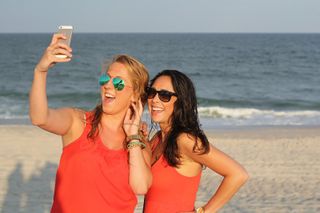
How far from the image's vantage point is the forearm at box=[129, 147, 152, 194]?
288 cm

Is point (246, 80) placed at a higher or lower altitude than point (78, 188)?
higher

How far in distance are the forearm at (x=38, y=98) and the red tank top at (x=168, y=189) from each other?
2.76 feet

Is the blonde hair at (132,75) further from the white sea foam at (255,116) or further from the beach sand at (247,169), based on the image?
the white sea foam at (255,116)

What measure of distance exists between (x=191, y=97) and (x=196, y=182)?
529mm

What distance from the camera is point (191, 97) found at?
3.33 meters

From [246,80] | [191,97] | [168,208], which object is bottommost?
[168,208]

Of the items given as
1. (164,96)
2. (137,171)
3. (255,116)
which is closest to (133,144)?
(137,171)

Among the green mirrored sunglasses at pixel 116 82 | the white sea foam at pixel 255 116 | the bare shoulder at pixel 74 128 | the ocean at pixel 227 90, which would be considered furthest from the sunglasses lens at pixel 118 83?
the white sea foam at pixel 255 116

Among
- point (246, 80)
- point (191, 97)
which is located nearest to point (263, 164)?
point (191, 97)

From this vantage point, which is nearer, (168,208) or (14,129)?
(168,208)

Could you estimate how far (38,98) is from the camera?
2637 mm

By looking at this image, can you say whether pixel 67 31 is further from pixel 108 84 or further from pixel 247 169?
pixel 247 169

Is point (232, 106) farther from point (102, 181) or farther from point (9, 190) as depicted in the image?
point (102, 181)

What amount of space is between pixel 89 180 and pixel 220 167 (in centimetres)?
87
